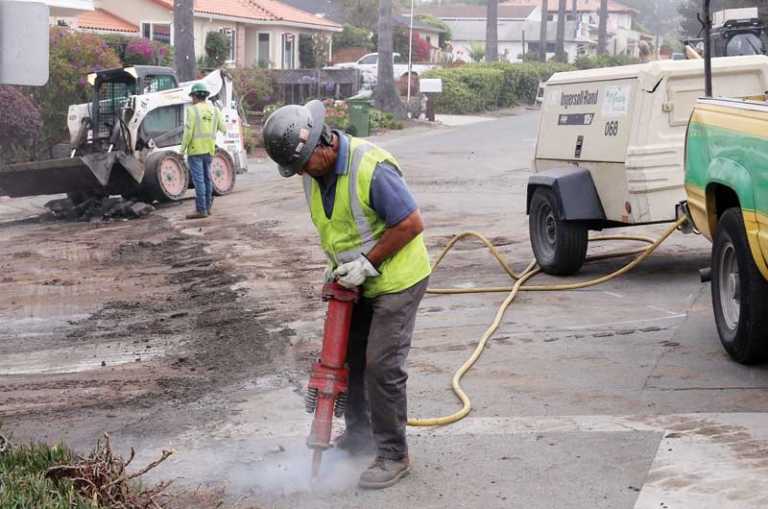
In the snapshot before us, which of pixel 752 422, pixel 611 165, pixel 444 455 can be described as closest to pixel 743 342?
pixel 752 422

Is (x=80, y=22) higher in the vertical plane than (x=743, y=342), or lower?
higher

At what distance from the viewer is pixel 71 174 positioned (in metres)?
19.0

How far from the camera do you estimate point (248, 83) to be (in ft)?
120

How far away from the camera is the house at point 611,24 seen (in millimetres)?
96438

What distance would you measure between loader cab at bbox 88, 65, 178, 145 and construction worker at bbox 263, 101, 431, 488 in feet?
47.5

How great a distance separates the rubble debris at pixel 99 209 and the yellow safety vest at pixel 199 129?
1.95 meters

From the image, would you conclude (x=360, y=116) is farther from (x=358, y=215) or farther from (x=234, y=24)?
(x=358, y=215)

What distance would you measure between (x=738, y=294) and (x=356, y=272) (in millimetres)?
A: 3321

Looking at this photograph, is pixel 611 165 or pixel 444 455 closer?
pixel 444 455

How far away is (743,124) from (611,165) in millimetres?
3309

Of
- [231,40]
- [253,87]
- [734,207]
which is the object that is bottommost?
[734,207]

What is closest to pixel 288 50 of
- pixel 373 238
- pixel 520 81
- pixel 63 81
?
pixel 520 81

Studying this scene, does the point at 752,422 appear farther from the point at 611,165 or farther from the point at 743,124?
the point at 611,165

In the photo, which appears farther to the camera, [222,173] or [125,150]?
[222,173]
